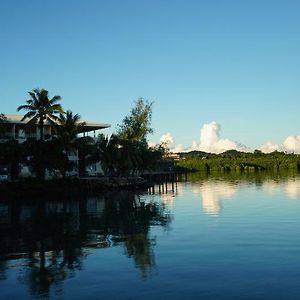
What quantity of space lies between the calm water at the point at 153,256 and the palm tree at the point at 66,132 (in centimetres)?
2487

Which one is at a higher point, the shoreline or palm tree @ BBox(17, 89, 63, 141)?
palm tree @ BBox(17, 89, 63, 141)

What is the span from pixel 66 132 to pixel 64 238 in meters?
34.9

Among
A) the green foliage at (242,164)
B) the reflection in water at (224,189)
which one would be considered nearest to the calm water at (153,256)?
the reflection in water at (224,189)

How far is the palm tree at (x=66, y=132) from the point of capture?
55.7m

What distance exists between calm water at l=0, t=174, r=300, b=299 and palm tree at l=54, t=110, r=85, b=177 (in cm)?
2487

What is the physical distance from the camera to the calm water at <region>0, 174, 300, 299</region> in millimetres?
12984

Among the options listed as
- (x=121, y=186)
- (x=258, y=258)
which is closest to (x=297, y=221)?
(x=258, y=258)

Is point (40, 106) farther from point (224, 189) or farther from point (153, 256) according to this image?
point (153, 256)

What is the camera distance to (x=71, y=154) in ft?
233

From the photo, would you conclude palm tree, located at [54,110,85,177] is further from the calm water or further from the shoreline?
the calm water

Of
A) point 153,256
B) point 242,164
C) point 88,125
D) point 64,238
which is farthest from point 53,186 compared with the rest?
point 242,164

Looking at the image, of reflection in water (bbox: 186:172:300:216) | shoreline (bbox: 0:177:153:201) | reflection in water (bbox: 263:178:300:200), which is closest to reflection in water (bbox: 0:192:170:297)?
reflection in water (bbox: 186:172:300:216)

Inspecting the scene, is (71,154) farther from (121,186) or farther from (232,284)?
(232,284)

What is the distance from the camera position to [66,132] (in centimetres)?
5628
